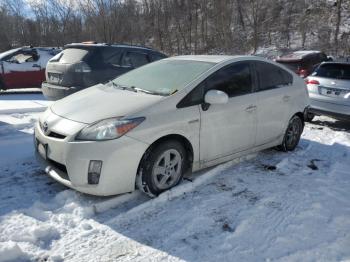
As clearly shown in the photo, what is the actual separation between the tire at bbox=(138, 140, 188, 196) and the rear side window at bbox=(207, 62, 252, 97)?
93 cm

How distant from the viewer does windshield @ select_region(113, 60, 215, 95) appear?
4578 mm

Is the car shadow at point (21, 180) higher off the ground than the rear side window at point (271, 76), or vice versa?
the rear side window at point (271, 76)

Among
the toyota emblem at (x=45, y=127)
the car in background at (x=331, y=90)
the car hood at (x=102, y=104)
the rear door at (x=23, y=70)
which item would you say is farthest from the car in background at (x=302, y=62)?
the toyota emblem at (x=45, y=127)

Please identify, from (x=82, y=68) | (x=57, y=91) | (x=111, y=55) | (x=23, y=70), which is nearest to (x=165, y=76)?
(x=82, y=68)

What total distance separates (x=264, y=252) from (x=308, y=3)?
37.4 metres

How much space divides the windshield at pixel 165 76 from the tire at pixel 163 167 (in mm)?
675

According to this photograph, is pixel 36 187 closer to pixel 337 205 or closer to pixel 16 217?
pixel 16 217

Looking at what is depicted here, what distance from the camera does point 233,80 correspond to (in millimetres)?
5016

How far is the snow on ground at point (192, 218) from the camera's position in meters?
3.28

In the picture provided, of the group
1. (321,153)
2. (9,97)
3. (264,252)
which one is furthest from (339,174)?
(9,97)

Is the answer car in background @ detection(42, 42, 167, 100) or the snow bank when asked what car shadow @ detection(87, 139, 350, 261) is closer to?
the snow bank

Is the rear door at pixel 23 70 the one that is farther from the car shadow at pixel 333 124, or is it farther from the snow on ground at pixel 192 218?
the car shadow at pixel 333 124

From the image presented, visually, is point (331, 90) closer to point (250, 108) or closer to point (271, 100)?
point (271, 100)

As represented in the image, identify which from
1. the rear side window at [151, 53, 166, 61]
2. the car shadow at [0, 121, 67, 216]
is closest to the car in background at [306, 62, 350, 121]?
the rear side window at [151, 53, 166, 61]
